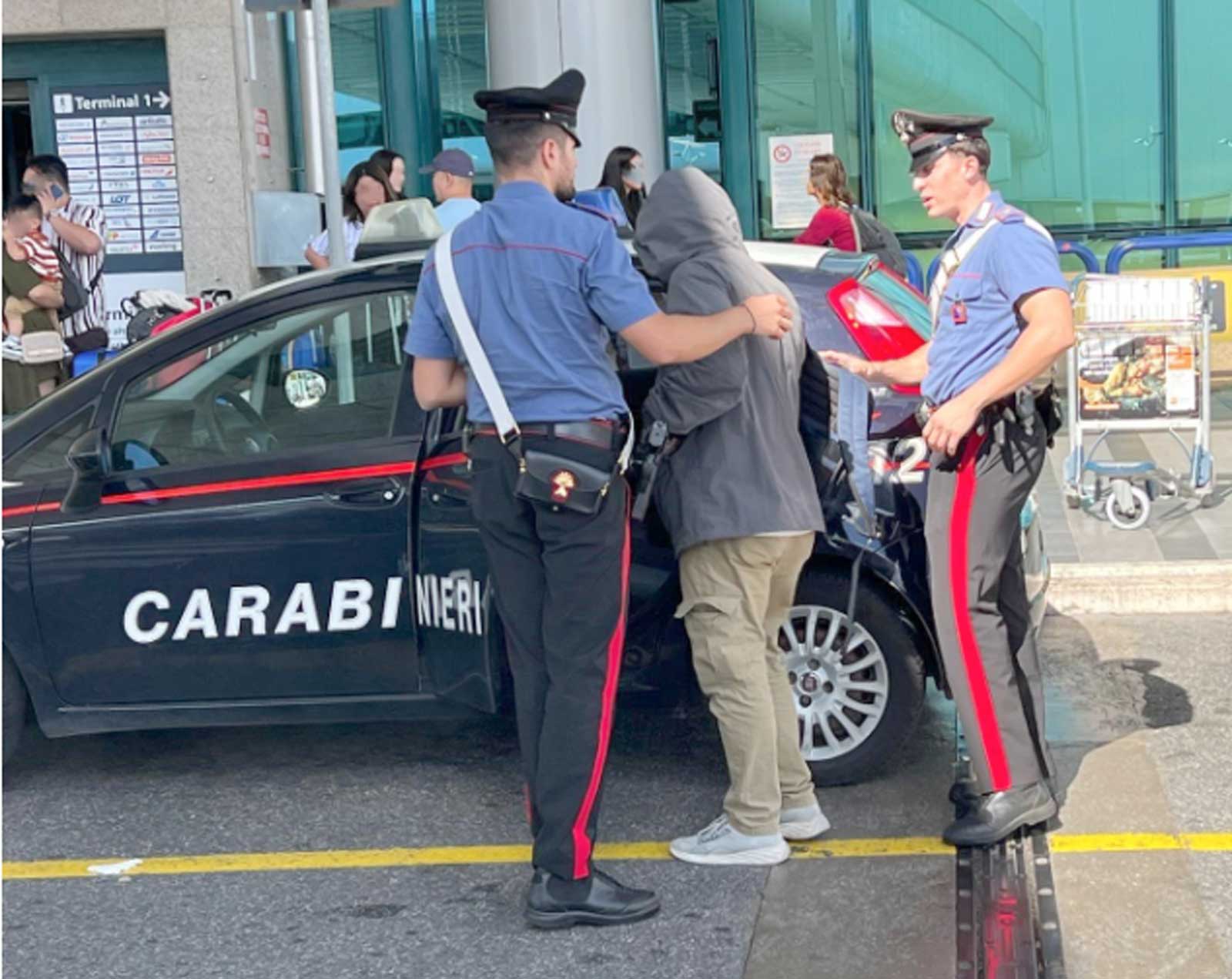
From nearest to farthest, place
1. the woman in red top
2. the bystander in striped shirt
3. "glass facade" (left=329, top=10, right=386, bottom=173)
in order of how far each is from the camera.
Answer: the bystander in striped shirt < the woman in red top < "glass facade" (left=329, top=10, right=386, bottom=173)

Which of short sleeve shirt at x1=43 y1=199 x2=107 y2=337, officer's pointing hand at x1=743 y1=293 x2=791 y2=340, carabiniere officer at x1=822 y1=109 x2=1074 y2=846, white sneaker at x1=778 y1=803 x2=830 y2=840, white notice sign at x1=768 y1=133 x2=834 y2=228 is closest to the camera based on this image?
officer's pointing hand at x1=743 y1=293 x2=791 y2=340

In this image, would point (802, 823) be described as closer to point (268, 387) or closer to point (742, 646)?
point (742, 646)

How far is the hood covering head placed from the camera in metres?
4.62

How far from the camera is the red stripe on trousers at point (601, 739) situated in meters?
4.49

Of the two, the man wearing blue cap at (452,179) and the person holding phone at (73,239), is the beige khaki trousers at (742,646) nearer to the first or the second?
the man wearing blue cap at (452,179)

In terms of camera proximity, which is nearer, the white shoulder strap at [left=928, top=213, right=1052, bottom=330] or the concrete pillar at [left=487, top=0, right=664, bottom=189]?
the white shoulder strap at [left=928, top=213, right=1052, bottom=330]

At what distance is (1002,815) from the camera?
4859 millimetres

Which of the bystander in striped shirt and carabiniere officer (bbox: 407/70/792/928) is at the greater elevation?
the bystander in striped shirt

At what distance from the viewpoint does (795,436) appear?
15.8 ft

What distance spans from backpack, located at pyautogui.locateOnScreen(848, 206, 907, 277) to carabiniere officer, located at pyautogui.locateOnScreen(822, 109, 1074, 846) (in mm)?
4983

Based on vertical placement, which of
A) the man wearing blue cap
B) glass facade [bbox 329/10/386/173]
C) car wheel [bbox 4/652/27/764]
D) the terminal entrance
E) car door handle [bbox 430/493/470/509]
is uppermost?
glass facade [bbox 329/10/386/173]

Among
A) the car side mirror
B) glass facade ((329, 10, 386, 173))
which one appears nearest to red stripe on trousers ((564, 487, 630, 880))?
the car side mirror

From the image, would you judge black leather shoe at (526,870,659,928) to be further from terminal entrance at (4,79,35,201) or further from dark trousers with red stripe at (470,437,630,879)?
terminal entrance at (4,79,35,201)

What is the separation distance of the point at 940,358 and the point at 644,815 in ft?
5.07
